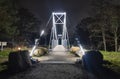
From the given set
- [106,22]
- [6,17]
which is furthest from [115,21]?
[6,17]

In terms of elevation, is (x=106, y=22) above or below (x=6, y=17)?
below

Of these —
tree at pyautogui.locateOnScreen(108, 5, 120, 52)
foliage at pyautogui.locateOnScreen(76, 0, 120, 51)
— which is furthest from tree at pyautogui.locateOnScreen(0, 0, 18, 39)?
tree at pyautogui.locateOnScreen(108, 5, 120, 52)

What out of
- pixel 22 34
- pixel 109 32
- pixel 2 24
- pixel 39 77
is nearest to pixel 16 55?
pixel 39 77

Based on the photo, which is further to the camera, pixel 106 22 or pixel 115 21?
pixel 106 22

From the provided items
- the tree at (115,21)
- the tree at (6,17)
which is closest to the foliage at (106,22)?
the tree at (115,21)

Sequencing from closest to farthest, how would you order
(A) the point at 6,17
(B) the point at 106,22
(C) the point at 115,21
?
1. (A) the point at 6,17
2. (C) the point at 115,21
3. (B) the point at 106,22

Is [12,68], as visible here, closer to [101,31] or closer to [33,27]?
[101,31]

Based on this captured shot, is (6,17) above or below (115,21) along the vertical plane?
above

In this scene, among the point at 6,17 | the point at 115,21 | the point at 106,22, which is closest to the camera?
the point at 6,17

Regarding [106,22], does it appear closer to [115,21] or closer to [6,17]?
[115,21]

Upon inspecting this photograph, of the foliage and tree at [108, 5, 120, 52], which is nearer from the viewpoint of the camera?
tree at [108, 5, 120, 52]

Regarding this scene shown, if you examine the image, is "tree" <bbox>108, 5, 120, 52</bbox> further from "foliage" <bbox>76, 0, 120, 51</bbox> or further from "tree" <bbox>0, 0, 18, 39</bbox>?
"tree" <bbox>0, 0, 18, 39</bbox>

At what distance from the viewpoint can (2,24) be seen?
45.3 meters

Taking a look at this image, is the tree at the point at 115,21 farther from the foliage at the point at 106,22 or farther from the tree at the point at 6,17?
the tree at the point at 6,17
